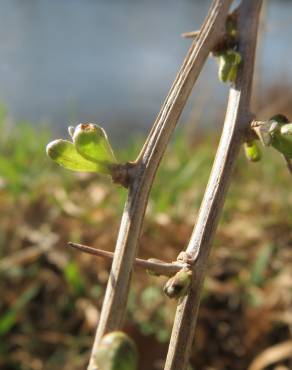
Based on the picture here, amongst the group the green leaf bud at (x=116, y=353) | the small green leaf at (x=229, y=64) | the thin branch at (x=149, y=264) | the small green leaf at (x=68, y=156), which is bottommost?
the green leaf bud at (x=116, y=353)

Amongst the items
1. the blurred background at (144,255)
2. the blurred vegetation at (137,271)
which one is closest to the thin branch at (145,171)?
the blurred background at (144,255)

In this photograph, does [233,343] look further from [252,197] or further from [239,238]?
[252,197]

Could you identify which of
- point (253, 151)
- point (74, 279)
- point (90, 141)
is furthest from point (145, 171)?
point (74, 279)

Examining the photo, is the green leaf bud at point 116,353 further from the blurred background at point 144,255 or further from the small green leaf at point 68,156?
the blurred background at point 144,255

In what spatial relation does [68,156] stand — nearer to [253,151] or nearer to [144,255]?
[253,151]

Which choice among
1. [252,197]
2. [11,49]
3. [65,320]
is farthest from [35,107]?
[65,320]

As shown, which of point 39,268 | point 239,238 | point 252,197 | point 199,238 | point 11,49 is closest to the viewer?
point 199,238

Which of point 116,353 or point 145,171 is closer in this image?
point 116,353
